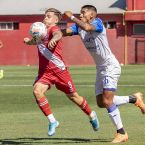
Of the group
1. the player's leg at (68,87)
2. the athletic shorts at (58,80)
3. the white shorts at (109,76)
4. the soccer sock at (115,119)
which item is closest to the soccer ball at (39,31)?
the athletic shorts at (58,80)

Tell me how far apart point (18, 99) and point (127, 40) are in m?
26.4

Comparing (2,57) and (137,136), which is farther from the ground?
(137,136)

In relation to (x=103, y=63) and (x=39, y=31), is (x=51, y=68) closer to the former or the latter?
(x=39, y=31)

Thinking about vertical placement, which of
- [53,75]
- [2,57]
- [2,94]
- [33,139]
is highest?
[53,75]

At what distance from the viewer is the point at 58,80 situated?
7043 millimetres

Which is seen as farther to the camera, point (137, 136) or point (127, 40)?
point (127, 40)

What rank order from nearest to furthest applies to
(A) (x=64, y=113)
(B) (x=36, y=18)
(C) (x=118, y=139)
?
1. (C) (x=118, y=139)
2. (A) (x=64, y=113)
3. (B) (x=36, y=18)

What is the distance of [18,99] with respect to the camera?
12438mm

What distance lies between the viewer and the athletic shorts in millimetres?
6919

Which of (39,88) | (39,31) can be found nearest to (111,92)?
(39,88)

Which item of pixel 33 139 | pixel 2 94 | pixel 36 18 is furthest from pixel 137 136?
pixel 36 18

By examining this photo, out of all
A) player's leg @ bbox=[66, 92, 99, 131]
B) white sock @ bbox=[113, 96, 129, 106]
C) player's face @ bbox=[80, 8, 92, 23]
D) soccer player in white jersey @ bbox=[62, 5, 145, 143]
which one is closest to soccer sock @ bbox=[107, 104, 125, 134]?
soccer player in white jersey @ bbox=[62, 5, 145, 143]

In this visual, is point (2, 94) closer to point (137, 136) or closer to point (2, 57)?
point (137, 136)

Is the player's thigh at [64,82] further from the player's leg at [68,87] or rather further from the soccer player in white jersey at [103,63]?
the soccer player in white jersey at [103,63]
